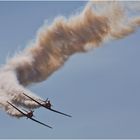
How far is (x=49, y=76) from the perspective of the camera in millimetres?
110312

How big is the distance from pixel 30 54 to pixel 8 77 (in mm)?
4058

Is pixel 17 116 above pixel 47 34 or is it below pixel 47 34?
below

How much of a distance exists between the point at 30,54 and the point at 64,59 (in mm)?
4950

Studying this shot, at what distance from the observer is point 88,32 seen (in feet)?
349

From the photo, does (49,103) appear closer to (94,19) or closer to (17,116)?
(17,116)

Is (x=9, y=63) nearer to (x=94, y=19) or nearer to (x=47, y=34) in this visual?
(x=47, y=34)

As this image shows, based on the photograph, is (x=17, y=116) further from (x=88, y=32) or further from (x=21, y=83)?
(x=88, y=32)

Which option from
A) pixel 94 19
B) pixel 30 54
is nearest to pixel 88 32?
pixel 94 19

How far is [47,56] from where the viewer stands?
110438 mm

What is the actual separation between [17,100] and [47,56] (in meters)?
7.51

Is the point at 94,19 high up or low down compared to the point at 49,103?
up

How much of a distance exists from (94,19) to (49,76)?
9985 millimetres

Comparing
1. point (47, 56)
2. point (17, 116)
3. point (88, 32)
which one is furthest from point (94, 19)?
point (17, 116)

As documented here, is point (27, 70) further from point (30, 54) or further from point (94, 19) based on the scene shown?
point (94, 19)
